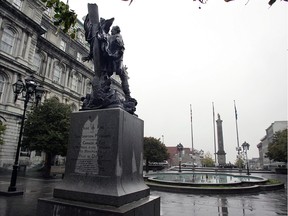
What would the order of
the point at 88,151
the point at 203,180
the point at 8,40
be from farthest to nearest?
1. the point at 8,40
2. the point at 203,180
3. the point at 88,151

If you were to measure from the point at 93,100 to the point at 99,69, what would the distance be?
37.8 inches

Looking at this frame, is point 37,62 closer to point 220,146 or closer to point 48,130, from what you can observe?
point 48,130

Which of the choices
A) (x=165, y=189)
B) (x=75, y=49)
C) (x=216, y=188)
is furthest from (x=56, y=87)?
(x=216, y=188)

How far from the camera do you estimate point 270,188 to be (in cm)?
1537

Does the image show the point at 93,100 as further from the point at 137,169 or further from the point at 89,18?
the point at 89,18

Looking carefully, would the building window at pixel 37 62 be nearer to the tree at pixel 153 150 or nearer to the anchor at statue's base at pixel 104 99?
the tree at pixel 153 150

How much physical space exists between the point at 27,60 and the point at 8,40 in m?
3.19

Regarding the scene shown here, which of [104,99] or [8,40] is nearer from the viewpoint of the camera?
[104,99]

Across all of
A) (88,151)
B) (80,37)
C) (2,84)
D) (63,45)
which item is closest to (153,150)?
(2,84)

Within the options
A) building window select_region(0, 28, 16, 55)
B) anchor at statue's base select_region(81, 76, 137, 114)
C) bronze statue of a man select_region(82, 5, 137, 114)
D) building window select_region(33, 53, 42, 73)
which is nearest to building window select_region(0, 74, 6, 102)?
building window select_region(0, 28, 16, 55)

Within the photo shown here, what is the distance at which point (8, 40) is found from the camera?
27562 millimetres

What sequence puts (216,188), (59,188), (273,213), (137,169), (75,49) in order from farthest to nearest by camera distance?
(75,49)
(216,188)
(273,213)
(137,169)
(59,188)

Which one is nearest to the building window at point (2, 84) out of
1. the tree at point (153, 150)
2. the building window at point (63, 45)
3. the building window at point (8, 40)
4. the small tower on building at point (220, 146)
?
the building window at point (8, 40)

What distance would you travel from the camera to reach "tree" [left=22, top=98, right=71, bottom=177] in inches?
823
